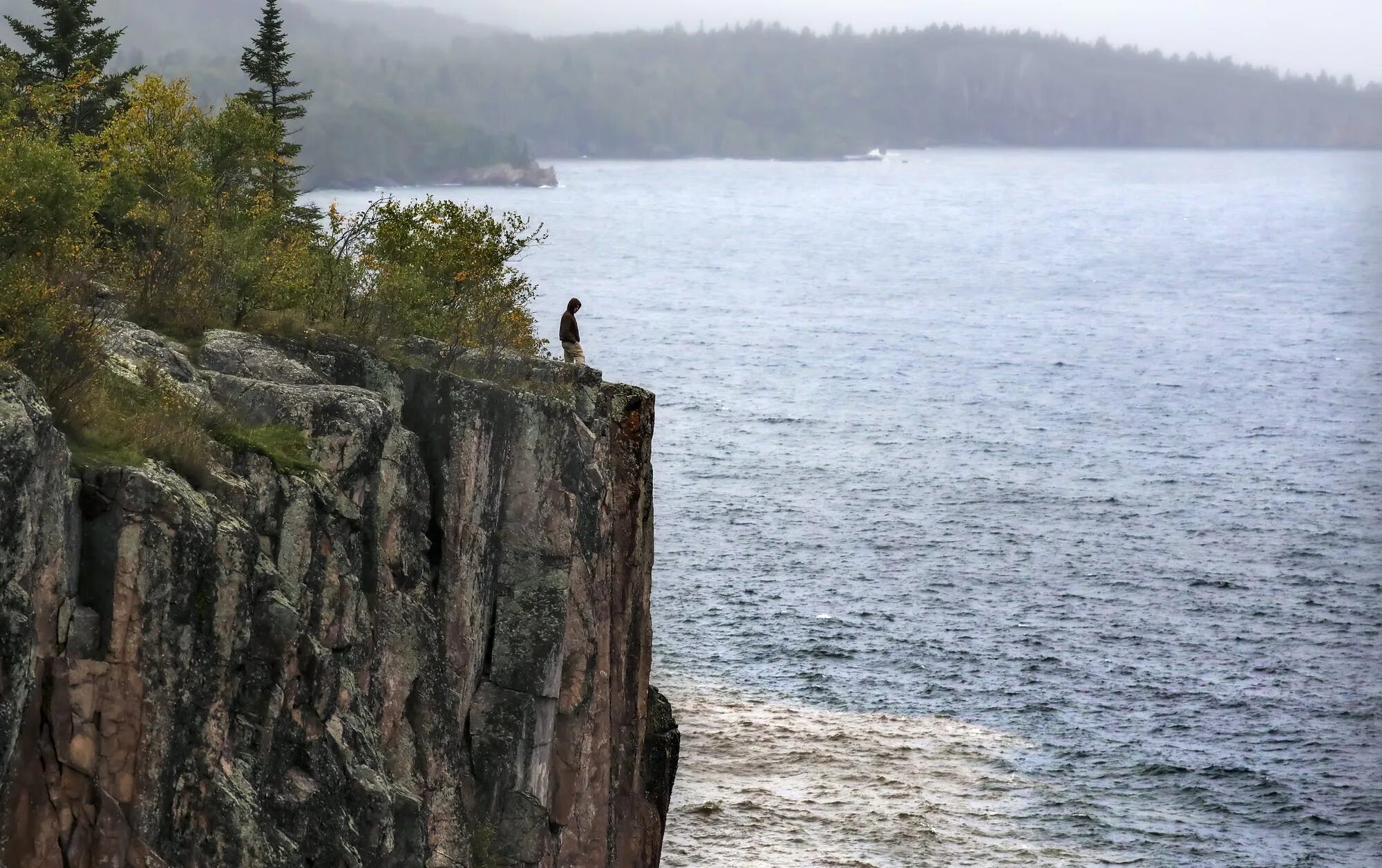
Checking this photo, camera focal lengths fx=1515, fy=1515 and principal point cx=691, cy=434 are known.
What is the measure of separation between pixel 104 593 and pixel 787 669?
5523 cm

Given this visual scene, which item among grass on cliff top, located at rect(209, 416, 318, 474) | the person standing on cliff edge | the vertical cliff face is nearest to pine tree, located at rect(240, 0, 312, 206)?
the person standing on cliff edge

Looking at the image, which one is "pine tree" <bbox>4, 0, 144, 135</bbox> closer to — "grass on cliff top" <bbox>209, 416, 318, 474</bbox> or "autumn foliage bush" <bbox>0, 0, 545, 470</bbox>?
"autumn foliage bush" <bbox>0, 0, 545, 470</bbox>

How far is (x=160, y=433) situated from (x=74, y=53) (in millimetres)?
49495

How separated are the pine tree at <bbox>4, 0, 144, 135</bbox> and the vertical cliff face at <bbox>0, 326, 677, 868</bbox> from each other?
32.3 meters

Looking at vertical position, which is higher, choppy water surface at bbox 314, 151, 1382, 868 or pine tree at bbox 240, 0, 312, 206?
pine tree at bbox 240, 0, 312, 206

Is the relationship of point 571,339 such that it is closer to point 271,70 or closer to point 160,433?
point 160,433

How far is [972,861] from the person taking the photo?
5603cm

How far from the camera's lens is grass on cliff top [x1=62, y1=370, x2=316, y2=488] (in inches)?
937

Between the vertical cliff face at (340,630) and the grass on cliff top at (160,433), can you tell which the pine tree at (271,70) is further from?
the grass on cliff top at (160,433)

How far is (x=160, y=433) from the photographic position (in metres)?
24.7

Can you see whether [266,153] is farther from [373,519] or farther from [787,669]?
[787,669]

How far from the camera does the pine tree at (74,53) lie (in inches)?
2509

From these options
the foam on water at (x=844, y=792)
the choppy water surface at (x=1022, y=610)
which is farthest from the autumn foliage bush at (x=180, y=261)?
the choppy water surface at (x=1022, y=610)

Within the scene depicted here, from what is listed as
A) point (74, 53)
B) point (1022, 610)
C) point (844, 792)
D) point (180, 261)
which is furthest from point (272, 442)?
point (1022, 610)
